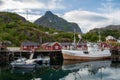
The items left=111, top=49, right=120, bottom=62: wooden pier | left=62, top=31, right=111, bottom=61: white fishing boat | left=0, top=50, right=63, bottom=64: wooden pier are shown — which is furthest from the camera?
left=62, top=31, right=111, bottom=61: white fishing boat

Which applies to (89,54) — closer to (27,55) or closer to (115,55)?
(115,55)

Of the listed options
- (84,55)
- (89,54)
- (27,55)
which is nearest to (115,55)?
(89,54)

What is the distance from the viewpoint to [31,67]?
238ft

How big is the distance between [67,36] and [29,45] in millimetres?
55006

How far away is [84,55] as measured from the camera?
95438mm

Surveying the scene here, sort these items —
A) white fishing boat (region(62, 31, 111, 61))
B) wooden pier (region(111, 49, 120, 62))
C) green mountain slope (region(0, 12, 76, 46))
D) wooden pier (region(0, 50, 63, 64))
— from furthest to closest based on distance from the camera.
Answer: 1. green mountain slope (region(0, 12, 76, 46))
2. white fishing boat (region(62, 31, 111, 61))
3. wooden pier (region(111, 49, 120, 62))
4. wooden pier (region(0, 50, 63, 64))

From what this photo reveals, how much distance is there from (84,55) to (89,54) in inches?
67.4

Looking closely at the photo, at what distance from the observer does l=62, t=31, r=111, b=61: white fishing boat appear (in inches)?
3679

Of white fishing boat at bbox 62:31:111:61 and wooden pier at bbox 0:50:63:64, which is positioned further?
white fishing boat at bbox 62:31:111:61

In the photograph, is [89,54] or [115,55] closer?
[115,55]

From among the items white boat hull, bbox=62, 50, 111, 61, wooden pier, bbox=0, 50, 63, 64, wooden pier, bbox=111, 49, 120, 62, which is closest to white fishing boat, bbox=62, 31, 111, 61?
white boat hull, bbox=62, 50, 111, 61

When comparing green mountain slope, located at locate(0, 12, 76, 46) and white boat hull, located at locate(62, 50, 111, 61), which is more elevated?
green mountain slope, located at locate(0, 12, 76, 46)

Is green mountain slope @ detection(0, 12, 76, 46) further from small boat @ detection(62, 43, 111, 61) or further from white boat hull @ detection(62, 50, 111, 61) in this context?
white boat hull @ detection(62, 50, 111, 61)

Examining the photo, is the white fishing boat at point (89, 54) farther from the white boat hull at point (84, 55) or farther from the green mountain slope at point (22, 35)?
the green mountain slope at point (22, 35)
